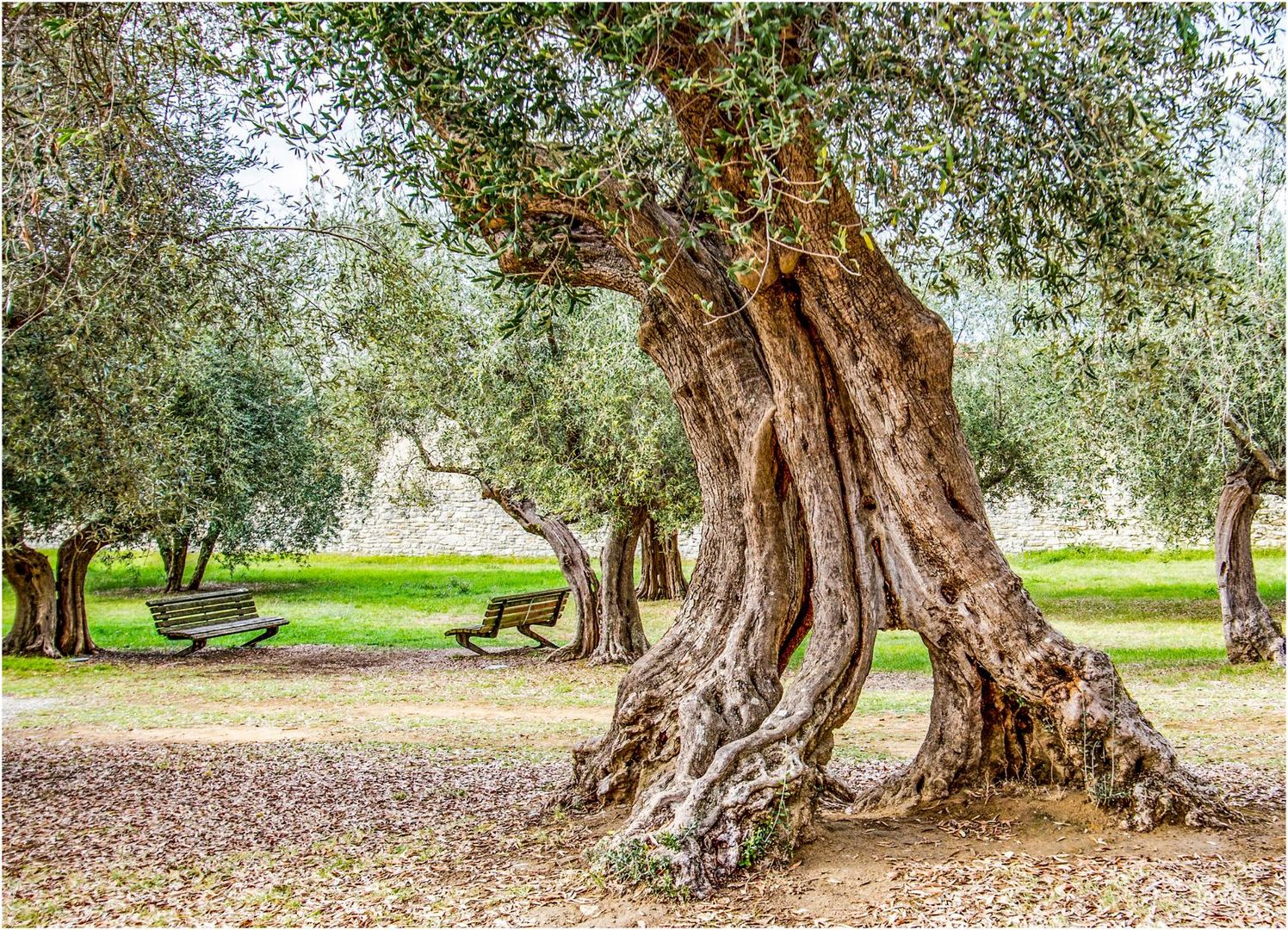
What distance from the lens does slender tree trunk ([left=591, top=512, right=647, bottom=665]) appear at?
1538cm

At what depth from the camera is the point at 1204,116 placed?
6125 mm

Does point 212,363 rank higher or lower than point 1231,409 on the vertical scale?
higher

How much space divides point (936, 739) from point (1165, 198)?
3.43 m

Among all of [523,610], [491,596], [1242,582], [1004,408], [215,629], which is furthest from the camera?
[491,596]

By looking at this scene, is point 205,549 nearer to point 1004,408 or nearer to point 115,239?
point 115,239

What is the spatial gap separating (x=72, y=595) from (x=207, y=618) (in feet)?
7.29

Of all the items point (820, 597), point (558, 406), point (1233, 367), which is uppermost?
point (558, 406)

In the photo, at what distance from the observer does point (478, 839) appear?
611 cm

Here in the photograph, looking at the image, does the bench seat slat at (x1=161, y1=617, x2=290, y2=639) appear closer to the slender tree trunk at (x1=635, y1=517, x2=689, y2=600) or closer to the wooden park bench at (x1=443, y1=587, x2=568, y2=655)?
the wooden park bench at (x1=443, y1=587, x2=568, y2=655)

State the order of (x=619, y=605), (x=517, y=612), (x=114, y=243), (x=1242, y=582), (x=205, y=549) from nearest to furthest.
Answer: (x=114, y=243), (x=1242, y=582), (x=619, y=605), (x=517, y=612), (x=205, y=549)

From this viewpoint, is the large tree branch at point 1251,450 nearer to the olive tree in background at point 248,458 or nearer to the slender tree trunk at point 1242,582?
the slender tree trunk at point 1242,582

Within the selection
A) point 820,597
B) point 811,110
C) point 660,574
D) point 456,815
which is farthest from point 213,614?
point 811,110

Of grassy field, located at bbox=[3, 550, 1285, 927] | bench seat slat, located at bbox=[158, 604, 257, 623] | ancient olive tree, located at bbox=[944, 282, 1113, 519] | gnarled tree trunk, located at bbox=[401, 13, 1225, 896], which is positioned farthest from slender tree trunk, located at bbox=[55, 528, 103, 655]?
ancient olive tree, located at bbox=[944, 282, 1113, 519]

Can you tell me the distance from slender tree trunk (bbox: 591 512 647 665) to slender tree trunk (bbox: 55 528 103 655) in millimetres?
8441
